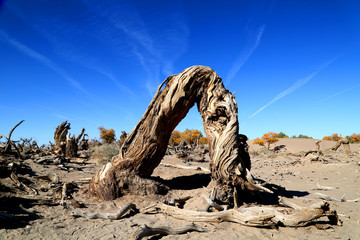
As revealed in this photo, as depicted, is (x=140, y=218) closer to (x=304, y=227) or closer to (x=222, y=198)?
(x=222, y=198)

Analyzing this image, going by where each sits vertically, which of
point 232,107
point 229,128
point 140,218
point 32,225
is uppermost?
point 232,107

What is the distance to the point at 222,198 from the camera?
461cm

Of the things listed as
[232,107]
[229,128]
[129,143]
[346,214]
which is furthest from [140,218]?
[346,214]

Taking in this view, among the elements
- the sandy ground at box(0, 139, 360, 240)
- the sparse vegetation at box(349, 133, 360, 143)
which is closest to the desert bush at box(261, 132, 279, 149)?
the sparse vegetation at box(349, 133, 360, 143)

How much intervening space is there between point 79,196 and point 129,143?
1.79 meters

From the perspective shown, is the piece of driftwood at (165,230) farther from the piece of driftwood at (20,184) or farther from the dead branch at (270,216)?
the piece of driftwood at (20,184)

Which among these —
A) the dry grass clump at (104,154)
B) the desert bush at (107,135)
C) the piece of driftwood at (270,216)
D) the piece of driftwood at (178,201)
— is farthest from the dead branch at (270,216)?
the desert bush at (107,135)

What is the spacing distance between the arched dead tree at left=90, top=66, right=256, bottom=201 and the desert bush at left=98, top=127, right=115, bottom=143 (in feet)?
123

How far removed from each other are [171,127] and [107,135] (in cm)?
3876

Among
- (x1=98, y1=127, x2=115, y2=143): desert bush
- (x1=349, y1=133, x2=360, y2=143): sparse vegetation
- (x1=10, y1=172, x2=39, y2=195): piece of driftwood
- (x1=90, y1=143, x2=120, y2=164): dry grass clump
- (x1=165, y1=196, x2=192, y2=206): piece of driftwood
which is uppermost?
(x1=349, y1=133, x2=360, y2=143): sparse vegetation

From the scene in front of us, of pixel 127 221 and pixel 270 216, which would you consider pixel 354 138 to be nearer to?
pixel 270 216

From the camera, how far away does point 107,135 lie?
41438 millimetres

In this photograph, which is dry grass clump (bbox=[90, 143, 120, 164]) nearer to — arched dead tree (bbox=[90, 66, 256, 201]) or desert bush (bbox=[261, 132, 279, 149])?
arched dead tree (bbox=[90, 66, 256, 201])

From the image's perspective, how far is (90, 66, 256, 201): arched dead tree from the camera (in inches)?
193
